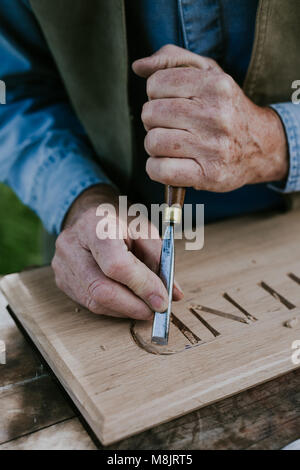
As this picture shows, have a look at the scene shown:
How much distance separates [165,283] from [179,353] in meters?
0.15

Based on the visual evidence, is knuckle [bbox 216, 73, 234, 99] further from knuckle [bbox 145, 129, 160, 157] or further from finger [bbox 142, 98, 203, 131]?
knuckle [bbox 145, 129, 160, 157]

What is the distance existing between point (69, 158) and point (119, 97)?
227mm

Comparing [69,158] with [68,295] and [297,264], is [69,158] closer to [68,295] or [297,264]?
[68,295]

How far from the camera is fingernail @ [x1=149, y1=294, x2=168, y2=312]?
91cm

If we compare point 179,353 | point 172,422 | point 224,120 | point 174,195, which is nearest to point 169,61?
point 224,120

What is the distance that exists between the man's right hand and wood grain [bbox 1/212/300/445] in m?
0.05

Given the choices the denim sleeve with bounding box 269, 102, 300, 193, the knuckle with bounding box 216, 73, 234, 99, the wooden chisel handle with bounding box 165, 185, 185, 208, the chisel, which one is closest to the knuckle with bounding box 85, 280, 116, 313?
the chisel

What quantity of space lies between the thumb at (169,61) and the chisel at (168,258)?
28 centimetres

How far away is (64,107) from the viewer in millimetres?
1520

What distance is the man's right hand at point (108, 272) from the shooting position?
0.92 metres

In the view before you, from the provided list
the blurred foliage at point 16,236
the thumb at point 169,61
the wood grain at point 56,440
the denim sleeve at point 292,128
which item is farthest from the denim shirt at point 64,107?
the blurred foliage at point 16,236

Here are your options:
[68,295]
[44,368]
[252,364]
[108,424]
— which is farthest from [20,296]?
[252,364]

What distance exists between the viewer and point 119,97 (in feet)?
4.20

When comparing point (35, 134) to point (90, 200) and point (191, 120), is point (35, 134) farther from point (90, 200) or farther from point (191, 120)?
point (191, 120)
